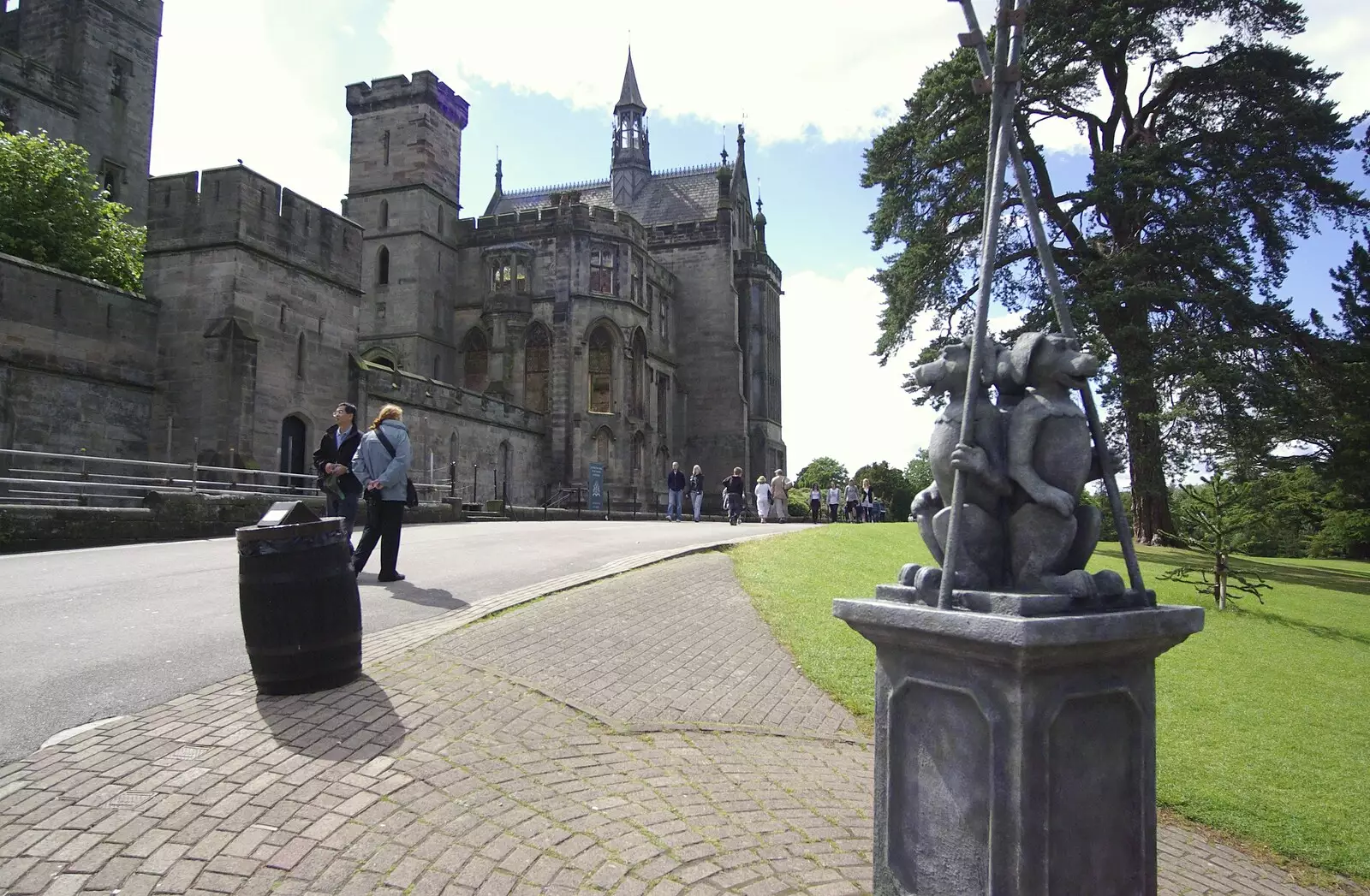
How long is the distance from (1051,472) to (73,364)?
21266mm

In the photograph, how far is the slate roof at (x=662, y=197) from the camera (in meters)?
52.8

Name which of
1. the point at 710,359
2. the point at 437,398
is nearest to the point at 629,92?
the point at 710,359

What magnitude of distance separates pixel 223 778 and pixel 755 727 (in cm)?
319

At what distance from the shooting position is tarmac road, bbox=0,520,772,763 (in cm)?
510

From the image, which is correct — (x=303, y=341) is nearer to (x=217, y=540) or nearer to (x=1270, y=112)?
(x=217, y=540)

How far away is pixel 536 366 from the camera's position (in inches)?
1495

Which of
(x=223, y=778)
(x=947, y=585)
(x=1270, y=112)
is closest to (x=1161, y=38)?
(x=1270, y=112)

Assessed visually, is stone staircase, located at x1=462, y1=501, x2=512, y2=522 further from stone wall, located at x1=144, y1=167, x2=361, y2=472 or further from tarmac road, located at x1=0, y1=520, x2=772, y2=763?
tarmac road, located at x1=0, y1=520, x2=772, y2=763

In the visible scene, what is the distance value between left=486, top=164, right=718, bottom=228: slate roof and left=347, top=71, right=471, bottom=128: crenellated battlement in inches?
595

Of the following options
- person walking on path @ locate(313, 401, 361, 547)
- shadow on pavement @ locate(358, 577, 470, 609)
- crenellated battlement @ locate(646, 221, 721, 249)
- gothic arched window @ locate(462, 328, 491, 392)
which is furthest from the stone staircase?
crenellated battlement @ locate(646, 221, 721, 249)

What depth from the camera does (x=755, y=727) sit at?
5824 millimetres

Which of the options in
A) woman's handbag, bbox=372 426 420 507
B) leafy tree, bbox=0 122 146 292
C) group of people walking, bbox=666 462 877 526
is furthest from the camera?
group of people walking, bbox=666 462 877 526

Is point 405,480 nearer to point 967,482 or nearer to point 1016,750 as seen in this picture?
point 967,482

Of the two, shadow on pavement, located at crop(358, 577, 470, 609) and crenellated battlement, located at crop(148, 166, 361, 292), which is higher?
crenellated battlement, located at crop(148, 166, 361, 292)
